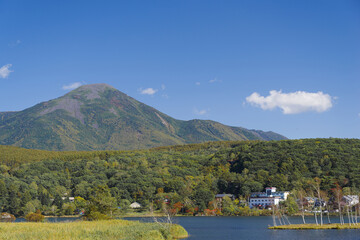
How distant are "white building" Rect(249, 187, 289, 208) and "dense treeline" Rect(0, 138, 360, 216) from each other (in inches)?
78.8

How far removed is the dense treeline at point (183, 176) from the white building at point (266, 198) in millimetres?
2001

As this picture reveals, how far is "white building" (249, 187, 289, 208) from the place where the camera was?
363 ft

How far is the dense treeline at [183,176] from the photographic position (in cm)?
10744

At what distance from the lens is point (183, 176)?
13888 cm

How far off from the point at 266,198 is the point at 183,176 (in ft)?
110

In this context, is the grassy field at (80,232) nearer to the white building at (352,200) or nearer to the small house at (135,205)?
the white building at (352,200)

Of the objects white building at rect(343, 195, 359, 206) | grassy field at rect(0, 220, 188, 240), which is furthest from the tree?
white building at rect(343, 195, 359, 206)

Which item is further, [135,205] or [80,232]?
[135,205]

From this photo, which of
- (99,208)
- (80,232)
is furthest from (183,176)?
(80,232)

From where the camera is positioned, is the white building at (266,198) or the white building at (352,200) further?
the white building at (266,198)

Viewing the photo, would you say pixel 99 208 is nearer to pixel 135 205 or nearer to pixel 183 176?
pixel 135 205

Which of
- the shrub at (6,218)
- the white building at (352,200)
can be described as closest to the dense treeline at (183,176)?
the shrub at (6,218)

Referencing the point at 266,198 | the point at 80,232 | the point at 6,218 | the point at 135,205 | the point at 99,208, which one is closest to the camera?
the point at 80,232

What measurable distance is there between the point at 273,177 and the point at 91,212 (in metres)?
71.1
